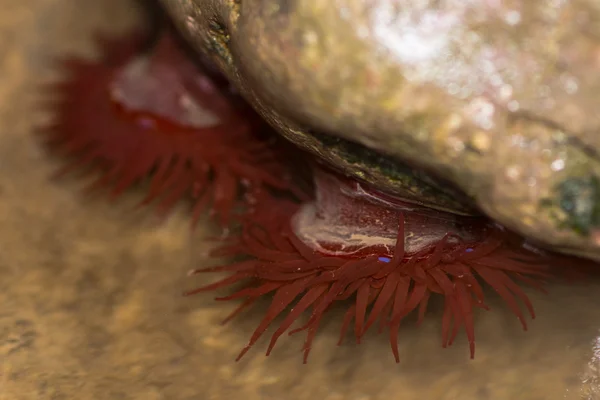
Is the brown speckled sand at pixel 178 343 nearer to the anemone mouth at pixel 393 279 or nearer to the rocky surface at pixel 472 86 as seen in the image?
the anemone mouth at pixel 393 279

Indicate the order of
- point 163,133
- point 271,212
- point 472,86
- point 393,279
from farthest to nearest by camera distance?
point 163,133, point 271,212, point 393,279, point 472,86

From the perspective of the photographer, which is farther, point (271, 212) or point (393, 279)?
point (271, 212)

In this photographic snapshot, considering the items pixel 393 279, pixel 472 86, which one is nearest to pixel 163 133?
pixel 393 279

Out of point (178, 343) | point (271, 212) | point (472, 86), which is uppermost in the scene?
point (472, 86)

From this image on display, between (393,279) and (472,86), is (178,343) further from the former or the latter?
(472,86)

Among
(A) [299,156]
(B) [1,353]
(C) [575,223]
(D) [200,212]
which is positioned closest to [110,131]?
(D) [200,212]

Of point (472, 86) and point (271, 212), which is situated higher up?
point (472, 86)

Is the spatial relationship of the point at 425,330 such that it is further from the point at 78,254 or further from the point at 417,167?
the point at 78,254

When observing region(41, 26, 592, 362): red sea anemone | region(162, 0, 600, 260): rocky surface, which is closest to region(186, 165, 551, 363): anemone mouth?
region(41, 26, 592, 362): red sea anemone

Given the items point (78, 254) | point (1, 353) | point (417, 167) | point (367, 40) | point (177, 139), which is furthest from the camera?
point (177, 139)
